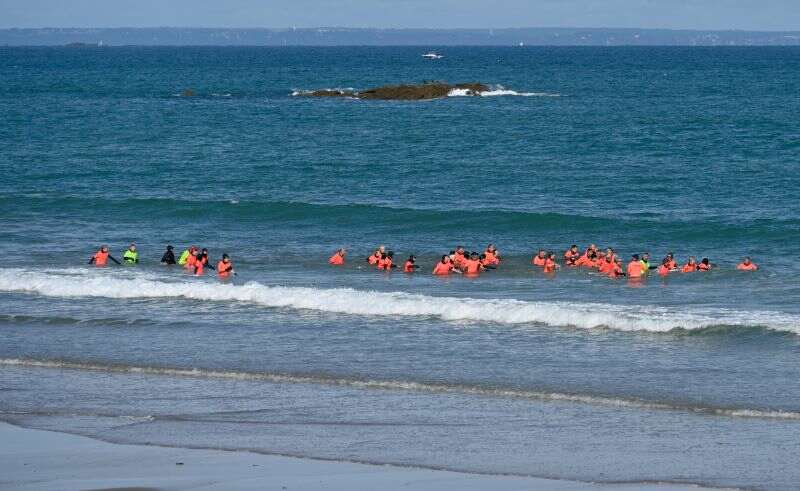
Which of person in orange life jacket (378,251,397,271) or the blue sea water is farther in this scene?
person in orange life jacket (378,251,397,271)

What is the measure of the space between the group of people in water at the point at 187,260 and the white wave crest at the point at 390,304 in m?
1.15

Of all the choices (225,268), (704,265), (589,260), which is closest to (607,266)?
(589,260)

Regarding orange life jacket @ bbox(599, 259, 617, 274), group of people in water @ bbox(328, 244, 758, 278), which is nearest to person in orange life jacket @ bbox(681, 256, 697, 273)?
group of people in water @ bbox(328, 244, 758, 278)

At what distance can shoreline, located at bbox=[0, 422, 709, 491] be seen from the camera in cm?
1324

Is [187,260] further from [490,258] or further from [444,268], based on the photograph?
[490,258]

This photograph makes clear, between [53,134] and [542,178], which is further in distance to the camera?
[53,134]

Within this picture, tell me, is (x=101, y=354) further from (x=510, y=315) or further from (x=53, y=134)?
(x=53, y=134)

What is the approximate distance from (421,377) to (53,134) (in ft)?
159

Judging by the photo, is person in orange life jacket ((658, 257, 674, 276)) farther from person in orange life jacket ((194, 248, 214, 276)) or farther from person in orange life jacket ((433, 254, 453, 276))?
person in orange life jacket ((194, 248, 214, 276))

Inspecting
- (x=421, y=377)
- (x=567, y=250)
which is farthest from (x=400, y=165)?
(x=421, y=377)

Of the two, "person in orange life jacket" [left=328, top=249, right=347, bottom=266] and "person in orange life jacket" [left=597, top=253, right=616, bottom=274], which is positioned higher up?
"person in orange life jacket" [left=597, top=253, right=616, bottom=274]

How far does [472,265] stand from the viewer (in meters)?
28.6

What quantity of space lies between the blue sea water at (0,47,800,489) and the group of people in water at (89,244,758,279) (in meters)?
0.44

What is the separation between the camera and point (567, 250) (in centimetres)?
3197
